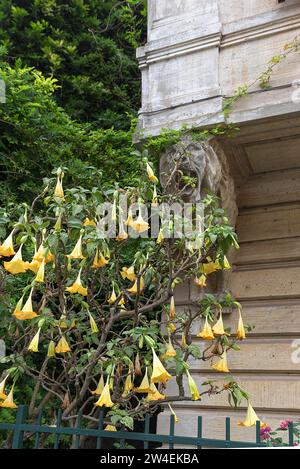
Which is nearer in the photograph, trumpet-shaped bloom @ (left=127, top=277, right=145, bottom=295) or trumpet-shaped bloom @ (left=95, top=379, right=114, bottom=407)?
trumpet-shaped bloom @ (left=95, top=379, right=114, bottom=407)

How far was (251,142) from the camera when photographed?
5.06m

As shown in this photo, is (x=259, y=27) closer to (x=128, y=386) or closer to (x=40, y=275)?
(x=40, y=275)

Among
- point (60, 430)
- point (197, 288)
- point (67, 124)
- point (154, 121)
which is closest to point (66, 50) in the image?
point (67, 124)

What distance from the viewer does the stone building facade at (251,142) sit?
4.69 meters

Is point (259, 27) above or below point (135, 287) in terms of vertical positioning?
above

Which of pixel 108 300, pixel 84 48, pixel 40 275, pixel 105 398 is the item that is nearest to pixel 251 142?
pixel 108 300

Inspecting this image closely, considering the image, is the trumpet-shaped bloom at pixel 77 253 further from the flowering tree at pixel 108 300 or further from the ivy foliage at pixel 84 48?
the ivy foliage at pixel 84 48

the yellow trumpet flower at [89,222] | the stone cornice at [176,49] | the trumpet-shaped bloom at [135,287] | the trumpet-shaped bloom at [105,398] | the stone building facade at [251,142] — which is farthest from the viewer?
the stone cornice at [176,49]

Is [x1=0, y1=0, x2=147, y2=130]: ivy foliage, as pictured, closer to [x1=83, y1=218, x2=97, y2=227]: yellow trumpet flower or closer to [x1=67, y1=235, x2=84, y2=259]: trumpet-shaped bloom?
[x1=83, y1=218, x2=97, y2=227]: yellow trumpet flower

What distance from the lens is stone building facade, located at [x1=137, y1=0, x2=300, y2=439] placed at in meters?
4.69

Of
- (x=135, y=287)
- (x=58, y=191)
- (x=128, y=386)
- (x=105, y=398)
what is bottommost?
(x=105, y=398)

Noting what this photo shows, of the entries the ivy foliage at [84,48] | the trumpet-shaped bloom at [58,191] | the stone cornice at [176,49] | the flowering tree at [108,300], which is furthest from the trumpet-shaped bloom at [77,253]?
the ivy foliage at [84,48]

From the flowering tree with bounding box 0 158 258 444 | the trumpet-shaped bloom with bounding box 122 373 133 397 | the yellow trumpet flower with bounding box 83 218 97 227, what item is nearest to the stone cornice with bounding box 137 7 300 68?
the flowering tree with bounding box 0 158 258 444

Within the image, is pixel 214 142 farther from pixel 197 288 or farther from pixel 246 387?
pixel 246 387
